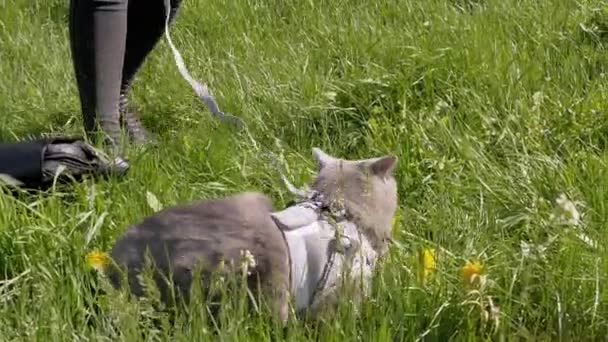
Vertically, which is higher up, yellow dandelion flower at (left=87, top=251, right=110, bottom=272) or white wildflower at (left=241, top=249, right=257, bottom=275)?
white wildflower at (left=241, top=249, right=257, bottom=275)

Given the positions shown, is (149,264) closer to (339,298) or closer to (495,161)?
(339,298)

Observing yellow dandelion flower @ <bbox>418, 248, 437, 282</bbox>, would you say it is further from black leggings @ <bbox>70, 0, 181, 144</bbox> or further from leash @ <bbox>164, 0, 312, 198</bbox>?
black leggings @ <bbox>70, 0, 181, 144</bbox>

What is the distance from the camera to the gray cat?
166 centimetres

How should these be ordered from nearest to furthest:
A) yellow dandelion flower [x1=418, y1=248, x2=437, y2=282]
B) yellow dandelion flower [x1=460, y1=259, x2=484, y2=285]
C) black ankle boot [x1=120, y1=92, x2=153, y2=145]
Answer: yellow dandelion flower [x1=460, y1=259, x2=484, y2=285] < yellow dandelion flower [x1=418, y1=248, x2=437, y2=282] < black ankle boot [x1=120, y1=92, x2=153, y2=145]

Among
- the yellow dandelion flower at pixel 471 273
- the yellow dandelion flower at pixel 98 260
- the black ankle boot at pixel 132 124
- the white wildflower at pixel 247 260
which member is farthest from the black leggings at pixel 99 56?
the yellow dandelion flower at pixel 471 273

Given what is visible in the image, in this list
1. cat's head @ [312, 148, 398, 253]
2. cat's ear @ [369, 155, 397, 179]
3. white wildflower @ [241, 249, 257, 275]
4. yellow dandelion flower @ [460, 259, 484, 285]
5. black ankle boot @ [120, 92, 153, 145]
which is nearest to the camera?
white wildflower @ [241, 249, 257, 275]

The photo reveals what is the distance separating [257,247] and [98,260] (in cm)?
37

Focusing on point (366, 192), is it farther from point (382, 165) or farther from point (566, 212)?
point (566, 212)

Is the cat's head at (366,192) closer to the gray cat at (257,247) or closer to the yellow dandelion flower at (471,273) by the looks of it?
the gray cat at (257,247)

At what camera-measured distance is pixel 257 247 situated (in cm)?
166

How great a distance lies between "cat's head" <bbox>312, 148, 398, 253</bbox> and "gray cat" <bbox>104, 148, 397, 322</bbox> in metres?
0.02

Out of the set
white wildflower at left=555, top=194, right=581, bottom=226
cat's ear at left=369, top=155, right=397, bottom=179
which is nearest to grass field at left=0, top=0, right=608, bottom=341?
white wildflower at left=555, top=194, right=581, bottom=226

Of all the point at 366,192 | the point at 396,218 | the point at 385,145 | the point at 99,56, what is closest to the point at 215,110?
the point at 99,56

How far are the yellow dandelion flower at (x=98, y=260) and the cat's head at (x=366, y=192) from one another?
0.44 metres
